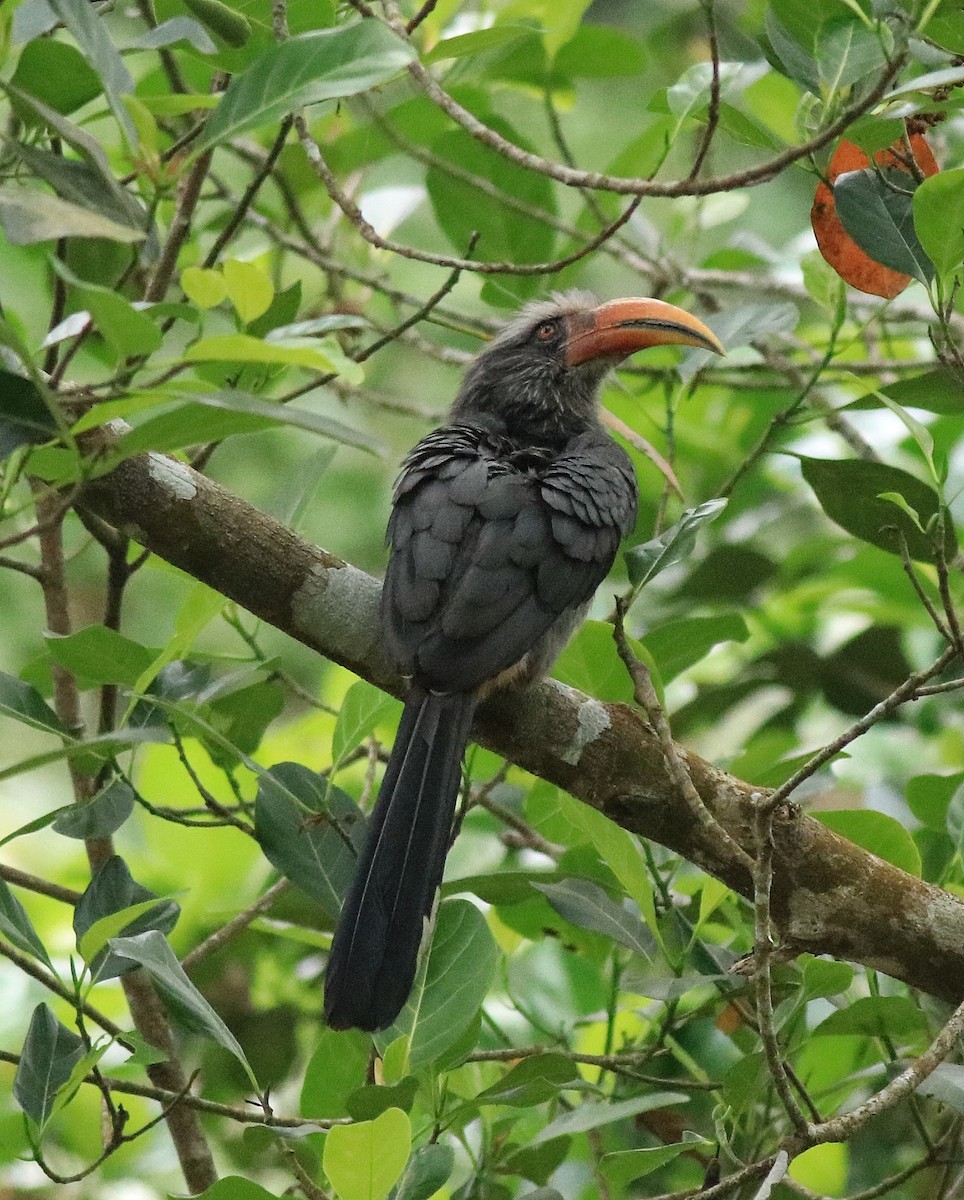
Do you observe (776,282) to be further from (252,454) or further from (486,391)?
(252,454)

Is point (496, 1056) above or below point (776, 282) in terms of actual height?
below

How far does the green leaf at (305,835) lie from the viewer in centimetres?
208

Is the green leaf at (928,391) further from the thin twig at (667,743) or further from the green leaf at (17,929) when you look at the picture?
the green leaf at (17,929)

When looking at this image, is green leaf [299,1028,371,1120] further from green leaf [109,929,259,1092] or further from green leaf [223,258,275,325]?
green leaf [223,258,275,325]

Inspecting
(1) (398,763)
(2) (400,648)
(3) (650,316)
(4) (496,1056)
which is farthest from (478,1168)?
(3) (650,316)

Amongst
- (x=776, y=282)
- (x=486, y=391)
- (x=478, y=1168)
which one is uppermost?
(x=776, y=282)

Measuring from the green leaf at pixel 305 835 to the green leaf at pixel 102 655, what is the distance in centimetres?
25

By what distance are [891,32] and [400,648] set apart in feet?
3.91

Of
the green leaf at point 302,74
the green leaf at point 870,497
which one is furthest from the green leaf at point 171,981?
the green leaf at point 870,497

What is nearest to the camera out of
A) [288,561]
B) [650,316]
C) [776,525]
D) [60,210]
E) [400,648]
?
[60,210]

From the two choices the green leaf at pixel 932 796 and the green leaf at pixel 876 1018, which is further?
the green leaf at pixel 932 796

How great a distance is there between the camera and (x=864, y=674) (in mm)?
3361

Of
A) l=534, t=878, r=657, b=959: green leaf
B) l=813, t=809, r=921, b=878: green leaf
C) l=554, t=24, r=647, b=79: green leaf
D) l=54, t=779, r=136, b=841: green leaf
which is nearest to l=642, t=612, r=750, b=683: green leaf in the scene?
l=813, t=809, r=921, b=878: green leaf

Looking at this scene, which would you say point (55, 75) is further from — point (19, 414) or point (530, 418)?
point (530, 418)
